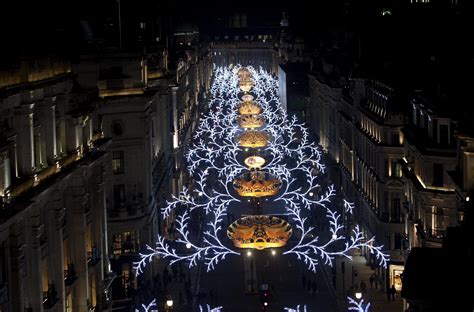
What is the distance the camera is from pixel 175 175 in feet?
294

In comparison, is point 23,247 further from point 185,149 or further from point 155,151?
point 185,149

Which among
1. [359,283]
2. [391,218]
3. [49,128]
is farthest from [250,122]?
[49,128]

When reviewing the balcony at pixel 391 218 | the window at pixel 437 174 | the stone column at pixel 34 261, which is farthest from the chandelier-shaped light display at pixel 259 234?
the balcony at pixel 391 218

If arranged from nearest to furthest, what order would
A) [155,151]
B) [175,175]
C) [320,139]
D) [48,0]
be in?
[48,0]
[155,151]
[175,175]
[320,139]

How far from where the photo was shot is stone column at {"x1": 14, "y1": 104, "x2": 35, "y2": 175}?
A: 35.1 meters

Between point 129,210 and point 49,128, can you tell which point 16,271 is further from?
point 129,210

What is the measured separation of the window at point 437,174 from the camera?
169ft

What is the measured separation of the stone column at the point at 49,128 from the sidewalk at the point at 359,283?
23302mm

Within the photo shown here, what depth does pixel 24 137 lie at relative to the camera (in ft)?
116

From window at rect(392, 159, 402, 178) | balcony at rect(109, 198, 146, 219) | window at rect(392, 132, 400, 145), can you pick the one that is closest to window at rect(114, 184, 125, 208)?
balcony at rect(109, 198, 146, 219)

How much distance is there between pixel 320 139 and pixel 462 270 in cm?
9064

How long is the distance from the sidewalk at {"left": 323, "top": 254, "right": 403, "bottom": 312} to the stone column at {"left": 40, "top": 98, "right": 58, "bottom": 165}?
23.3 m

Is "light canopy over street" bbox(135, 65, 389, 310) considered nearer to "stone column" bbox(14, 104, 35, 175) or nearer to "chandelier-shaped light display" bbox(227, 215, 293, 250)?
"chandelier-shaped light display" bbox(227, 215, 293, 250)

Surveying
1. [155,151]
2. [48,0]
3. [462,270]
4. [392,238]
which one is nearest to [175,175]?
[155,151]
